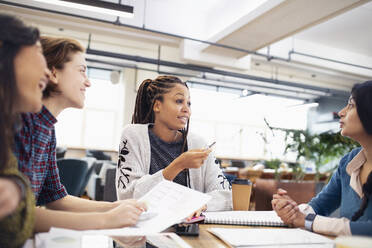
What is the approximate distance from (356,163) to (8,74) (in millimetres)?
1297

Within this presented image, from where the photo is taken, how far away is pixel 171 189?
1.00 m

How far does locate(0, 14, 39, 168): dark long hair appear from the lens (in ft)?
2.00

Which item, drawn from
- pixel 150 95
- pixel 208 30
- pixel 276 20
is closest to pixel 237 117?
pixel 208 30

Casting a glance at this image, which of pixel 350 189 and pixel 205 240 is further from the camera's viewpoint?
pixel 350 189

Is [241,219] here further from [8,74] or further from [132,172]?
[8,74]

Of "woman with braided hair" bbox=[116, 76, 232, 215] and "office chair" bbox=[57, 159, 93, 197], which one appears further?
"office chair" bbox=[57, 159, 93, 197]

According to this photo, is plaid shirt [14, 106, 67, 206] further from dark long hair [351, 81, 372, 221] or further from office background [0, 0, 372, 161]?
office background [0, 0, 372, 161]

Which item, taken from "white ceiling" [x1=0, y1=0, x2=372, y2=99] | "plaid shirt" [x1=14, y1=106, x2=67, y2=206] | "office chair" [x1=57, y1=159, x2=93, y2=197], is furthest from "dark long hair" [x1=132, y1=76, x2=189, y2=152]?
"white ceiling" [x1=0, y1=0, x2=372, y2=99]

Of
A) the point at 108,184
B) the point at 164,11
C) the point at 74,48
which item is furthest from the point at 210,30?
the point at 74,48

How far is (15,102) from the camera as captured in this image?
0.65 m

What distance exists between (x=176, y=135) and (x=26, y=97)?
1.15 meters

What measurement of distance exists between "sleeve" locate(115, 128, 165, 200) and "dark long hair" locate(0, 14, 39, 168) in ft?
2.52

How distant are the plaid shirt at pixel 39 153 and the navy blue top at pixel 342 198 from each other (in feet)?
3.66

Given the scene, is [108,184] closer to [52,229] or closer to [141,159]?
[141,159]
